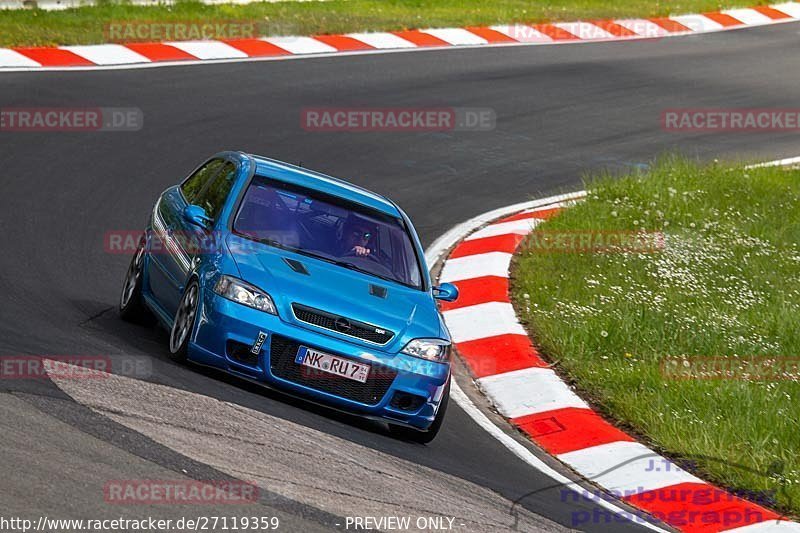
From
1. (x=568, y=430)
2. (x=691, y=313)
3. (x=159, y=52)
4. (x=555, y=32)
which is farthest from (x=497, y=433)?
(x=555, y=32)

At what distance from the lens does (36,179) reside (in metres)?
13.0

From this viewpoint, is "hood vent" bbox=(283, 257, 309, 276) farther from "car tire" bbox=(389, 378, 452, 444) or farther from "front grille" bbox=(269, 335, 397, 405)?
"car tire" bbox=(389, 378, 452, 444)

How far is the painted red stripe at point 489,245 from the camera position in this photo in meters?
13.4

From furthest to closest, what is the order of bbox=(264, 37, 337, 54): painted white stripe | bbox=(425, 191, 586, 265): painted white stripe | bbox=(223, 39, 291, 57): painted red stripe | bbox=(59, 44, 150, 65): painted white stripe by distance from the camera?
bbox=(264, 37, 337, 54): painted white stripe
bbox=(223, 39, 291, 57): painted red stripe
bbox=(59, 44, 150, 65): painted white stripe
bbox=(425, 191, 586, 265): painted white stripe

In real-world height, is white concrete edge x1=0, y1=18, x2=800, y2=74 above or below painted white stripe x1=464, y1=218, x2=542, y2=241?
above

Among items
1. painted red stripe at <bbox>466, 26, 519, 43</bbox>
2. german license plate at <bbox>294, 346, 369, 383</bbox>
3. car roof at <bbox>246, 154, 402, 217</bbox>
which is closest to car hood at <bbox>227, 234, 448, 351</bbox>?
german license plate at <bbox>294, 346, 369, 383</bbox>

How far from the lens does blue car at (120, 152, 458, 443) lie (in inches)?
327

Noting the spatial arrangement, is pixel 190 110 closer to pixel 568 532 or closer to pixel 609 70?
pixel 609 70

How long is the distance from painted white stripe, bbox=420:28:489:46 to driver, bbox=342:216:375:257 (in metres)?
11.7

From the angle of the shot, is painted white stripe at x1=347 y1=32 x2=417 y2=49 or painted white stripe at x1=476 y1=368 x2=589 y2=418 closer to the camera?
painted white stripe at x1=476 y1=368 x2=589 y2=418

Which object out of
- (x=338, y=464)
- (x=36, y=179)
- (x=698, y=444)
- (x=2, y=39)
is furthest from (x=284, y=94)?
(x=338, y=464)

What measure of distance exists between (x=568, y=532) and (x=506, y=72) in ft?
42.6

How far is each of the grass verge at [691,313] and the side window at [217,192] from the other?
296 centimetres

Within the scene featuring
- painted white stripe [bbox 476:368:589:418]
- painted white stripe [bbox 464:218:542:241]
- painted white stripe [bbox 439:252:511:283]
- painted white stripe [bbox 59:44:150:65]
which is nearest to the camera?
painted white stripe [bbox 476:368:589:418]
